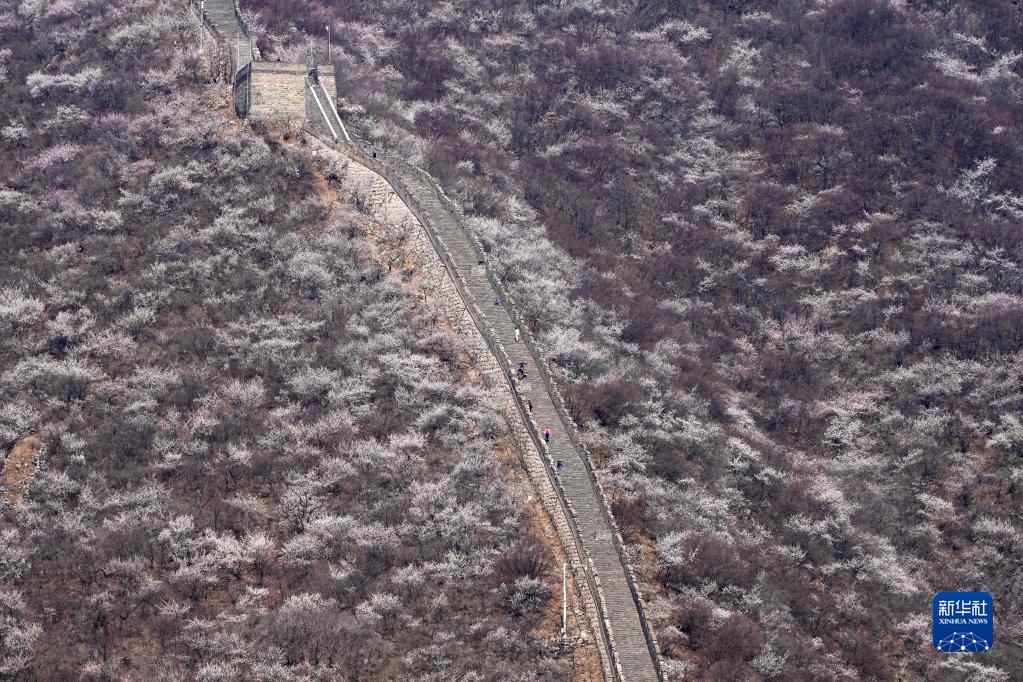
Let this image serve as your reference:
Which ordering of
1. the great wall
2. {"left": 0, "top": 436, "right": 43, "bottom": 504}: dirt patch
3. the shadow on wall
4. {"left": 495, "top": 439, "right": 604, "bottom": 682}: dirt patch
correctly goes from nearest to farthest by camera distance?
{"left": 495, "top": 439, "right": 604, "bottom": 682}: dirt patch < the great wall < {"left": 0, "top": 436, "right": 43, "bottom": 504}: dirt patch < the shadow on wall

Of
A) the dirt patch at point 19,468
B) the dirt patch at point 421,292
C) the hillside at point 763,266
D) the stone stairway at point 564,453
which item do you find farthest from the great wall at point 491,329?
the dirt patch at point 19,468

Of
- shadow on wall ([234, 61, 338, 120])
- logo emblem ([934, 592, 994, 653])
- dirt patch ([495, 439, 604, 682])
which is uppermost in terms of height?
shadow on wall ([234, 61, 338, 120])

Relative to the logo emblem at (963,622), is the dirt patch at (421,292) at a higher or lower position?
higher

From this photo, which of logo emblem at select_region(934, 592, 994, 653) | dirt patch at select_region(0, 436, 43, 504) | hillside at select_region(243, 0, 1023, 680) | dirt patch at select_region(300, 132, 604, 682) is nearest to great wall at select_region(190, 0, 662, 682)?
dirt patch at select_region(300, 132, 604, 682)

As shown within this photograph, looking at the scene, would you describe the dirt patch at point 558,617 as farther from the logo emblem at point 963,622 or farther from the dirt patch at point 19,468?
the dirt patch at point 19,468

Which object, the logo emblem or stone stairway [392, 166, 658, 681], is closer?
stone stairway [392, 166, 658, 681]

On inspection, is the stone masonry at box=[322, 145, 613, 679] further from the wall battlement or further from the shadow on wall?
the shadow on wall

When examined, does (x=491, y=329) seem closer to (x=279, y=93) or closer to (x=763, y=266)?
(x=279, y=93)

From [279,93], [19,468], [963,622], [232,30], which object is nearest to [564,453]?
[963,622]
